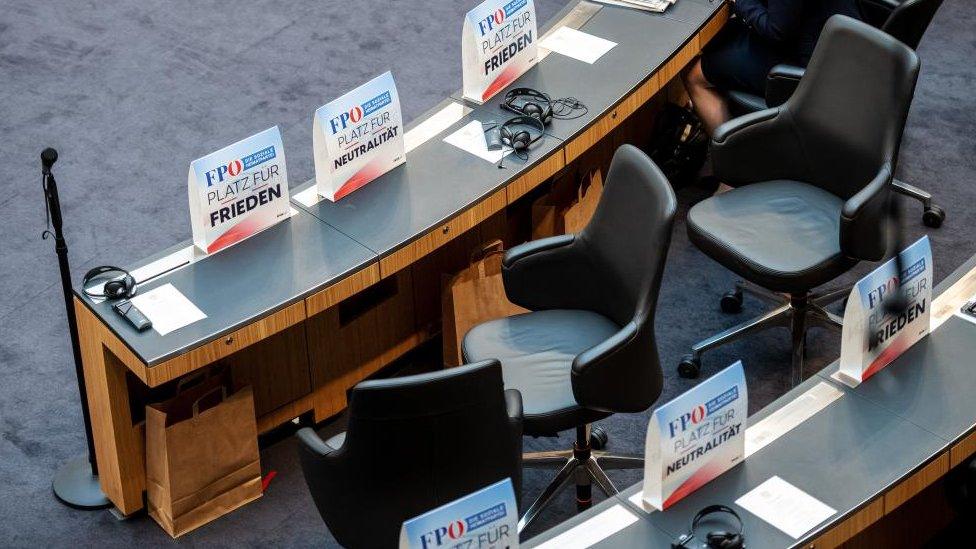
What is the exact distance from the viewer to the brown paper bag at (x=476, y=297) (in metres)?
4.82

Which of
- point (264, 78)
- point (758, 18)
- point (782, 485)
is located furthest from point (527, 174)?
point (264, 78)

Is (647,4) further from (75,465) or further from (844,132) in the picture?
(75,465)

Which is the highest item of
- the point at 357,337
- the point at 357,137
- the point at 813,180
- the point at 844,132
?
the point at 357,137

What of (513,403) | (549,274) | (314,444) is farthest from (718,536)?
(549,274)

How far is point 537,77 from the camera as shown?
5242 mm

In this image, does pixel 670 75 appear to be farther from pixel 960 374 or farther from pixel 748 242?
pixel 960 374

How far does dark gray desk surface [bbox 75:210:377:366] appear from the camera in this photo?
13.5 feet

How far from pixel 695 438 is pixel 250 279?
148cm

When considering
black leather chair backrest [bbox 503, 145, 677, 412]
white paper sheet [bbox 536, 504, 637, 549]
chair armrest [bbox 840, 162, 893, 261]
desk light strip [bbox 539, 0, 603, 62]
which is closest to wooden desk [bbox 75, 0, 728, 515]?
desk light strip [bbox 539, 0, 603, 62]

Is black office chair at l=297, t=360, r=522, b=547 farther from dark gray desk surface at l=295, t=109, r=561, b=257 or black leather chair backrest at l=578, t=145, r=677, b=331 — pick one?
dark gray desk surface at l=295, t=109, r=561, b=257

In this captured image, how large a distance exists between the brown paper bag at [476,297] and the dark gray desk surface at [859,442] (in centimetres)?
125

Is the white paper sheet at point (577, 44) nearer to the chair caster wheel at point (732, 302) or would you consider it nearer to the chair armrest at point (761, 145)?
the chair armrest at point (761, 145)

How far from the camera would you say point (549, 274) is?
4461 mm

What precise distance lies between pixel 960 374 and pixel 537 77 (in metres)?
1.95
